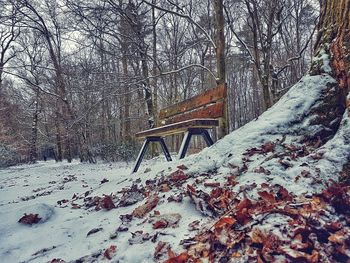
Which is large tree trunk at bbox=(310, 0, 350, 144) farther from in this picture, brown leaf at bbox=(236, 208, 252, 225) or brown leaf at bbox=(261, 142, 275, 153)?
brown leaf at bbox=(236, 208, 252, 225)

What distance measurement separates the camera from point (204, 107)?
4.49 metres

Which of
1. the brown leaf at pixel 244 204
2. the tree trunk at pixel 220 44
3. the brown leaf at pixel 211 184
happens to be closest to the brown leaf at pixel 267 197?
the brown leaf at pixel 244 204

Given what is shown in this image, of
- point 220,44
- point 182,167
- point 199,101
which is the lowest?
point 182,167

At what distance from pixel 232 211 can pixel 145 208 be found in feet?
2.71

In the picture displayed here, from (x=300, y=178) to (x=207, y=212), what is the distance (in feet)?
2.17

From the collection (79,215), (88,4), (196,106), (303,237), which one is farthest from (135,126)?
(303,237)

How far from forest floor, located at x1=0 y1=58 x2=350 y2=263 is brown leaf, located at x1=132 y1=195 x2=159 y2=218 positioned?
11mm

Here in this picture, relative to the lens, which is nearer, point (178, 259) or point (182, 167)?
point (178, 259)

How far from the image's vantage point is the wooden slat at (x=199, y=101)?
3980mm

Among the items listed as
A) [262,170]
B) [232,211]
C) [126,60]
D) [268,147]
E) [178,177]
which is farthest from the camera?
[126,60]

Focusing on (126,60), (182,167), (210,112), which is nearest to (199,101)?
(210,112)

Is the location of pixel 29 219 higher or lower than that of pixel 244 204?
lower

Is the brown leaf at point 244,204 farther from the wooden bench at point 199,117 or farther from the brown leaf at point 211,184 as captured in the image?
the wooden bench at point 199,117

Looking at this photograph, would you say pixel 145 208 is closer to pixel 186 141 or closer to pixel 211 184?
pixel 211 184
